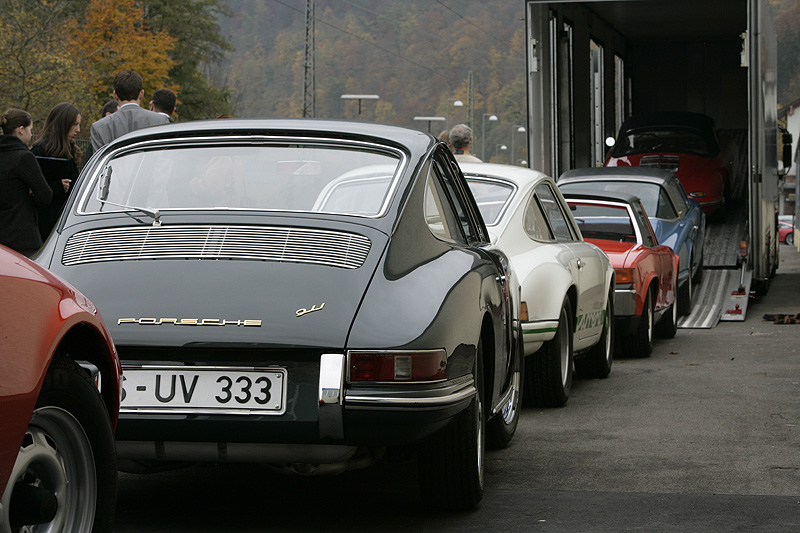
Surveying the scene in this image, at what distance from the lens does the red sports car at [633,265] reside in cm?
1052

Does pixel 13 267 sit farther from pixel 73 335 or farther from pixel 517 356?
pixel 517 356

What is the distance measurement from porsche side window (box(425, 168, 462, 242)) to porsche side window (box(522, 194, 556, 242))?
2.51 metres

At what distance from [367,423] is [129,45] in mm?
48283

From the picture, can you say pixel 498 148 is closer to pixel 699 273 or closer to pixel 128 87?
pixel 699 273

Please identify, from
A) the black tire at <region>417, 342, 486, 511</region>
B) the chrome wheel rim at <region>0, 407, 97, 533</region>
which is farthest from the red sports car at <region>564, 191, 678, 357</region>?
the chrome wheel rim at <region>0, 407, 97, 533</region>

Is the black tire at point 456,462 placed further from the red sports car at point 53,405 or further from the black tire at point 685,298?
the black tire at point 685,298

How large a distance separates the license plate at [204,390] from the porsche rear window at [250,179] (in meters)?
0.85

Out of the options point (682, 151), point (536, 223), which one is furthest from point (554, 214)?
point (682, 151)

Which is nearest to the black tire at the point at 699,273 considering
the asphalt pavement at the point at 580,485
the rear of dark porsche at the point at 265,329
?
the asphalt pavement at the point at 580,485

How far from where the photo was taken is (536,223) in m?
8.00

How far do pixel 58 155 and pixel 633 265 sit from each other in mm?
4820

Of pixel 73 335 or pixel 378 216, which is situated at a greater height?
pixel 378 216

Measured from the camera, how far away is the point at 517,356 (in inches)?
238

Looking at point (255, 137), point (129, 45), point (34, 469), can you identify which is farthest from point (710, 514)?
point (129, 45)
